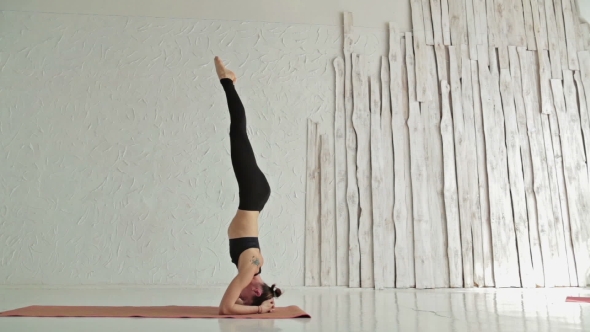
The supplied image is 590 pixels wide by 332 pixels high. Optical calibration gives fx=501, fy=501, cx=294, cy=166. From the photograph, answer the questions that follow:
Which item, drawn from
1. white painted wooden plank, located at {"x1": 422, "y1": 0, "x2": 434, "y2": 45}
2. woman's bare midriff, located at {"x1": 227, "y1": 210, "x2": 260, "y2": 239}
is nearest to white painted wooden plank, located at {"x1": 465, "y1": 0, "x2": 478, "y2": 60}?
white painted wooden plank, located at {"x1": 422, "y1": 0, "x2": 434, "y2": 45}

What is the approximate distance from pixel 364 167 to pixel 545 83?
7.55 ft

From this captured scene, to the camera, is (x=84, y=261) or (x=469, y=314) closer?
(x=469, y=314)

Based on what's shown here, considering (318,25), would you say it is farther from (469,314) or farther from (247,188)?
(469,314)

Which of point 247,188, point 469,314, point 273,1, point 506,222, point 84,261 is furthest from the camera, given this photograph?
point 273,1

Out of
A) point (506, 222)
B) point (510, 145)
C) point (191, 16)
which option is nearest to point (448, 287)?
point (506, 222)

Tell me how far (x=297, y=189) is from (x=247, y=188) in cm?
195

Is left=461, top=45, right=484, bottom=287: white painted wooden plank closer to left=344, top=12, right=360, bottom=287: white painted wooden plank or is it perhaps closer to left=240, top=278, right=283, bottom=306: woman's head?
left=344, top=12, right=360, bottom=287: white painted wooden plank

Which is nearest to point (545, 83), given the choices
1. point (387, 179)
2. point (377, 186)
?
point (387, 179)

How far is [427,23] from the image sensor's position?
5.63m

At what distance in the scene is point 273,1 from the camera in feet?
18.2

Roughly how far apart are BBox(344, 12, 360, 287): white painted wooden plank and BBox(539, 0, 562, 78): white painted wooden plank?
227 centimetres

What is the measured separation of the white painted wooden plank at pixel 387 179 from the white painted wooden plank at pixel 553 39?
6.12 ft

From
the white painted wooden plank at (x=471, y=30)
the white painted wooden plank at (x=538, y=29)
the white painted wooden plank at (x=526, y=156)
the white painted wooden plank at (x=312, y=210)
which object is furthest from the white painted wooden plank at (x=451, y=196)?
the white painted wooden plank at (x=312, y=210)

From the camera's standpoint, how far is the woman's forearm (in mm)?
2576
